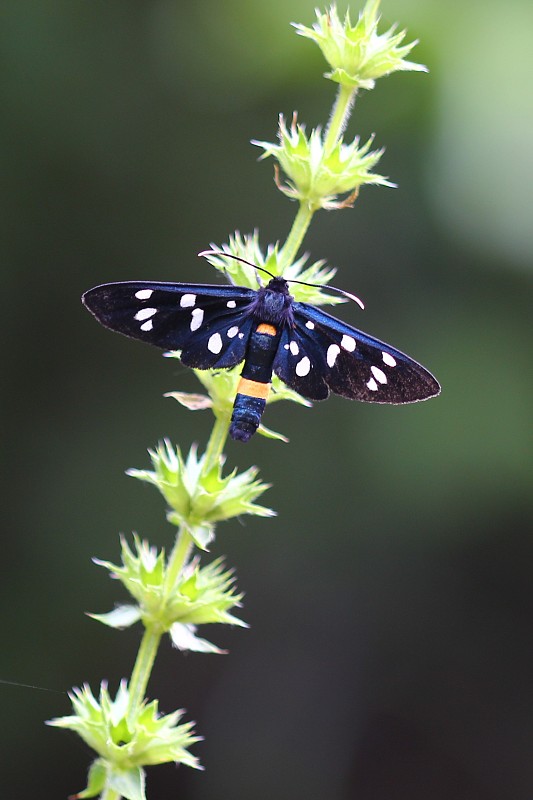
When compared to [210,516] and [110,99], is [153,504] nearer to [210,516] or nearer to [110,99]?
[110,99]

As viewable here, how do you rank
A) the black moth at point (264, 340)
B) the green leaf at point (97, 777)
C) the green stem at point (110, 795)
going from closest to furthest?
1. the green stem at point (110, 795)
2. the green leaf at point (97, 777)
3. the black moth at point (264, 340)

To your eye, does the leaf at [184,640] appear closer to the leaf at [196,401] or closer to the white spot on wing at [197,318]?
the leaf at [196,401]

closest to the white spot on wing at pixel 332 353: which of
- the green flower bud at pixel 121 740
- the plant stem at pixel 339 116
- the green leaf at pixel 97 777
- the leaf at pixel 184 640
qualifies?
the plant stem at pixel 339 116

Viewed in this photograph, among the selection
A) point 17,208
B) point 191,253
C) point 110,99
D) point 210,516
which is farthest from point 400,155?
point 210,516

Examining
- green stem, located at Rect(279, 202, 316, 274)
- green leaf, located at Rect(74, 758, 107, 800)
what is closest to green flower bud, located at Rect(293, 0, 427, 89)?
green stem, located at Rect(279, 202, 316, 274)

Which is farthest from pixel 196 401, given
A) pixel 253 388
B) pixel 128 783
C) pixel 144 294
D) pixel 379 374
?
pixel 128 783
